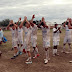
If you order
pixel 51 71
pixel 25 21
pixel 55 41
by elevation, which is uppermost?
pixel 25 21

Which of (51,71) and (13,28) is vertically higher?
(13,28)

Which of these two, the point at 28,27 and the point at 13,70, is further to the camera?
the point at 28,27

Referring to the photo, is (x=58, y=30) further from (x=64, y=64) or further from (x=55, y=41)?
(x=64, y=64)

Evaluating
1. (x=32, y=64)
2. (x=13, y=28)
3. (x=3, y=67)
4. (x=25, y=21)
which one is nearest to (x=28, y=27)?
(x=25, y=21)

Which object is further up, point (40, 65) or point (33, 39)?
point (33, 39)

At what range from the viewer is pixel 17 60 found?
289 inches

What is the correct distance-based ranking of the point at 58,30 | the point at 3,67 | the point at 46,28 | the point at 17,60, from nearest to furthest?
the point at 3,67 < the point at 46,28 < the point at 17,60 < the point at 58,30

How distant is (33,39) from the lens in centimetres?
758

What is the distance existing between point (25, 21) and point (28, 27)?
1.19ft

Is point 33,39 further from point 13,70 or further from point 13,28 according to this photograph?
point 13,70

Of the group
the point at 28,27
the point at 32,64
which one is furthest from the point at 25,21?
the point at 32,64

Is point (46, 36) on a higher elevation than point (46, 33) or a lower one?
lower

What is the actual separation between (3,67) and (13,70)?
69 cm

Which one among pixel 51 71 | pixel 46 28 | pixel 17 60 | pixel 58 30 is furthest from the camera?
pixel 58 30
